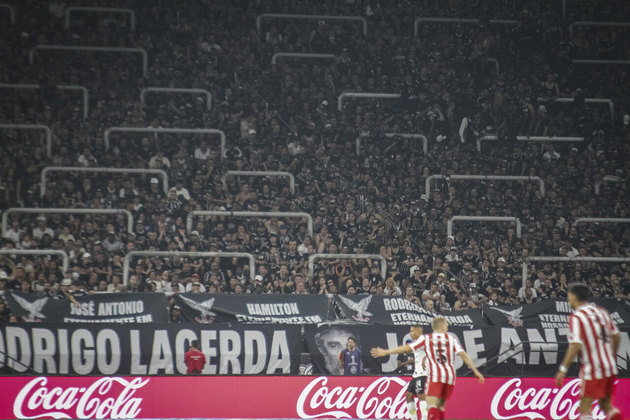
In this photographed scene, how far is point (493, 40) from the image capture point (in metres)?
29.6

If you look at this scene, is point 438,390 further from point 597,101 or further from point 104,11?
point 104,11

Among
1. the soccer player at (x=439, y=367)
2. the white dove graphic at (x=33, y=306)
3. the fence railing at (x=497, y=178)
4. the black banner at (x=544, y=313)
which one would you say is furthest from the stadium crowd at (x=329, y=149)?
the soccer player at (x=439, y=367)

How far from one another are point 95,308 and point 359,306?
568 cm

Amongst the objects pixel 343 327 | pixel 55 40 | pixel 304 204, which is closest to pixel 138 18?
pixel 55 40

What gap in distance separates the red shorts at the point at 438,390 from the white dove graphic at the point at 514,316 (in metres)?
7.94

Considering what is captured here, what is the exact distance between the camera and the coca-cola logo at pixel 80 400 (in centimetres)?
1638

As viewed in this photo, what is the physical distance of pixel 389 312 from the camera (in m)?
20.0

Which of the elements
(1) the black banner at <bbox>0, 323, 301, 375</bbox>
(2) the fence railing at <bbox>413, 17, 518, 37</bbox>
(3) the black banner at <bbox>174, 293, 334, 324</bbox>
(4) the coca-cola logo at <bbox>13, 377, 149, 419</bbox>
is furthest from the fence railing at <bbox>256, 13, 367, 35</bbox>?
(4) the coca-cola logo at <bbox>13, 377, 149, 419</bbox>

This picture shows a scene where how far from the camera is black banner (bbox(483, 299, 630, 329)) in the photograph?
2044cm

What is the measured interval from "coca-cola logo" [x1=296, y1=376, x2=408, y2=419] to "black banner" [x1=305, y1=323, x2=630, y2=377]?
110cm

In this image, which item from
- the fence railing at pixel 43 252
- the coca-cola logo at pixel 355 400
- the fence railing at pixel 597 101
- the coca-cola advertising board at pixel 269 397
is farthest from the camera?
the fence railing at pixel 597 101

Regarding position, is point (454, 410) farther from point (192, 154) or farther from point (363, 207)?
point (192, 154)

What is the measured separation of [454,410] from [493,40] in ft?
51.8

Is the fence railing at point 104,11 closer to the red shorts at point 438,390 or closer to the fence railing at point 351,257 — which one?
the fence railing at point 351,257
